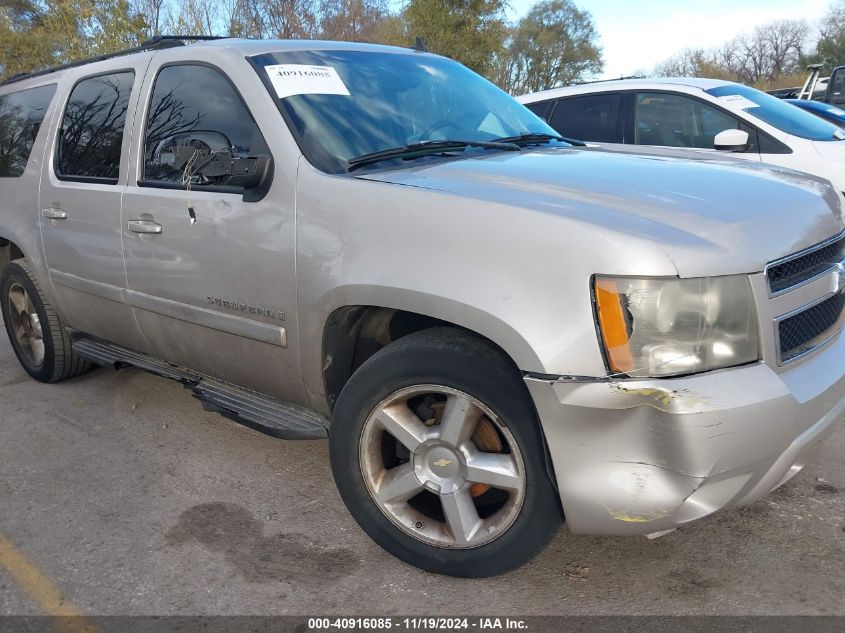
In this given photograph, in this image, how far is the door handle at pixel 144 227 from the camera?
3236 millimetres

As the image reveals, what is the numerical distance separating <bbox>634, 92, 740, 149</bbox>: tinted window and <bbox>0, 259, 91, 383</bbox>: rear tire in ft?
15.8

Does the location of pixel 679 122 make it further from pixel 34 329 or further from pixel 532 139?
pixel 34 329

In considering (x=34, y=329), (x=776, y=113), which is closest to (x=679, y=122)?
(x=776, y=113)

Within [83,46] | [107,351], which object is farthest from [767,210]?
[83,46]

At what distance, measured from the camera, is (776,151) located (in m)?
5.93

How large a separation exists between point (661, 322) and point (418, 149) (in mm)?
1353

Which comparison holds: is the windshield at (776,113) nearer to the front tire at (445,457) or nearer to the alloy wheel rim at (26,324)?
the front tire at (445,457)

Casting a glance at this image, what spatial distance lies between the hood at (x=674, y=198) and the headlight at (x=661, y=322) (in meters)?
0.06

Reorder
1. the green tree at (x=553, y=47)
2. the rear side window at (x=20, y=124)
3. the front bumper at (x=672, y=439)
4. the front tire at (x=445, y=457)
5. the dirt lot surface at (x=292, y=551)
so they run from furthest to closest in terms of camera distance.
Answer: the green tree at (x=553, y=47) < the rear side window at (x=20, y=124) < the dirt lot surface at (x=292, y=551) < the front tire at (x=445, y=457) < the front bumper at (x=672, y=439)

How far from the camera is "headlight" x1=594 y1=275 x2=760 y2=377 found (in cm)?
199

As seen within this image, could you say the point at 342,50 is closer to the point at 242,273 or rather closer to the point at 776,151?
the point at 242,273

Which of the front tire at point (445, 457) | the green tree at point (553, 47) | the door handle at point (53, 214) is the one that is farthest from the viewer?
the green tree at point (553, 47)

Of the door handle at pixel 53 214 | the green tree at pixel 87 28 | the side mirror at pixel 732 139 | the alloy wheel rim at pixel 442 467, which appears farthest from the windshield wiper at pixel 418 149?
the green tree at pixel 87 28

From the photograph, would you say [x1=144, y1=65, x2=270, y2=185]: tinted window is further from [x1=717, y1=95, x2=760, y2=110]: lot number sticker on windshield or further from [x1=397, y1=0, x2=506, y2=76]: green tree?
[x1=397, y1=0, x2=506, y2=76]: green tree
